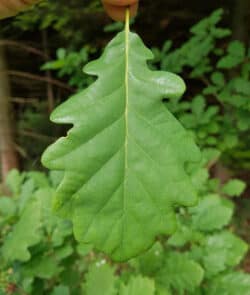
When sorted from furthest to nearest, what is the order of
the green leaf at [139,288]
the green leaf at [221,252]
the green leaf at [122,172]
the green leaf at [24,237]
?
the green leaf at [221,252] → the green leaf at [24,237] → the green leaf at [139,288] → the green leaf at [122,172]

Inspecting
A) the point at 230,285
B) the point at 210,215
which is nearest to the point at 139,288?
the point at 230,285

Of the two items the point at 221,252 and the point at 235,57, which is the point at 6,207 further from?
the point at 235,57

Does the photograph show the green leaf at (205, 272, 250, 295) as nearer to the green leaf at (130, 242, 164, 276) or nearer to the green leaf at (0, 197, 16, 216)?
the green leaf at (130, 242, 164, 276)

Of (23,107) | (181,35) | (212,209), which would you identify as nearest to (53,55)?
(23,107)

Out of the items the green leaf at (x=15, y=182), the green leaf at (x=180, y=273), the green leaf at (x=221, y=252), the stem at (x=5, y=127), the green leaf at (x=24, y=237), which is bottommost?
the stem at (x=5, y=127)

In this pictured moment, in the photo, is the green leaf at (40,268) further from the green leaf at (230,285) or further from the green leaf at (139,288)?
the green leaf at (230,285)

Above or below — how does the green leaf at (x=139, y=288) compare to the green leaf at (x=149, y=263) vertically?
above

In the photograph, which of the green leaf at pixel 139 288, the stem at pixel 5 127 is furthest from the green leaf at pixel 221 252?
the stem at pixel 5 127
